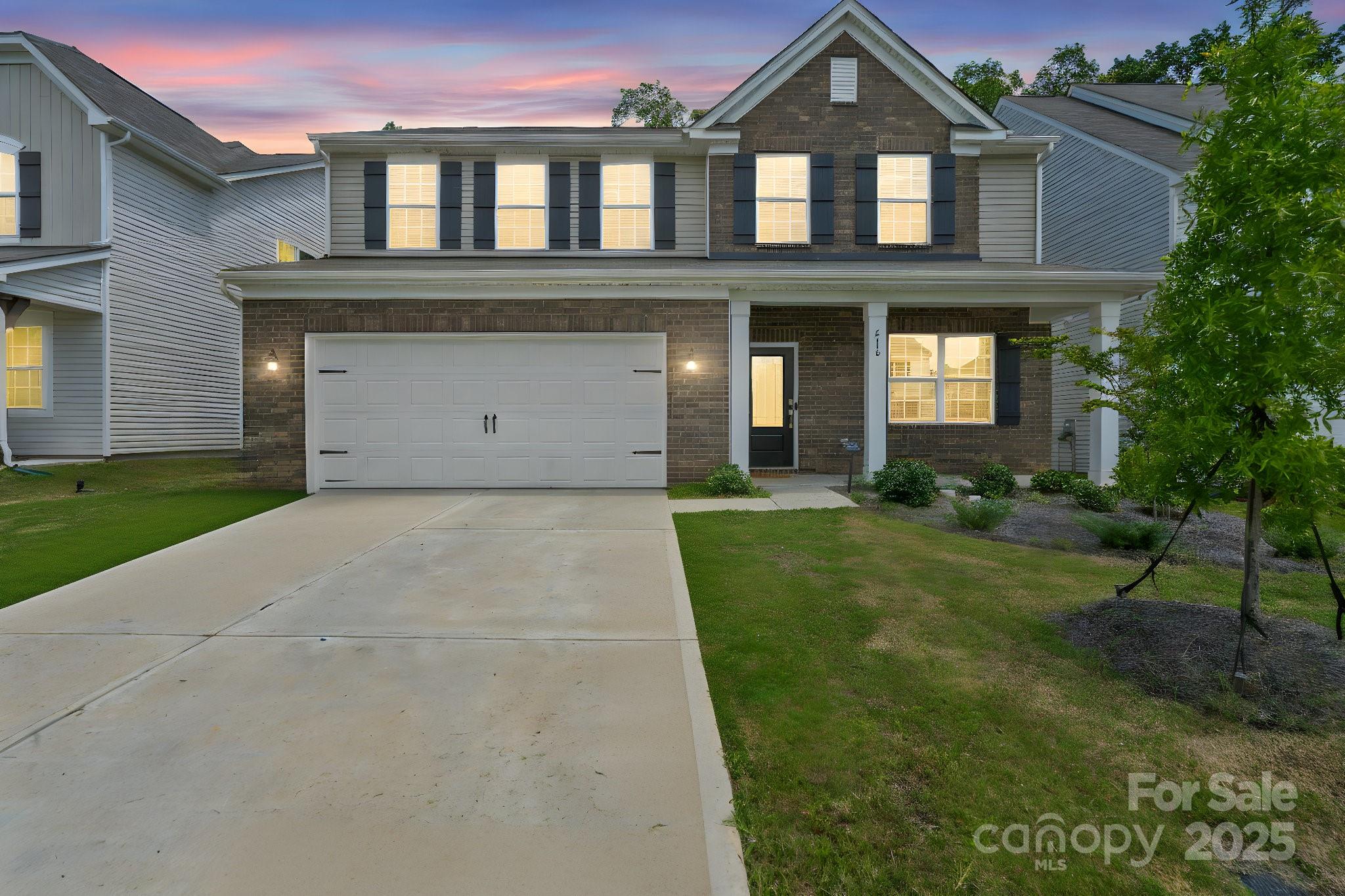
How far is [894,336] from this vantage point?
39.8 ft

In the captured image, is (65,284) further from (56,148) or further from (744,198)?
(744,198)

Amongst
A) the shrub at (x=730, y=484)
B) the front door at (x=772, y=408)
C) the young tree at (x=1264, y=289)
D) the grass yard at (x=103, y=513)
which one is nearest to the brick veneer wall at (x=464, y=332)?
the shrub at (x=730, y=484)

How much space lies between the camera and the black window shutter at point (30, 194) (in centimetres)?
1245

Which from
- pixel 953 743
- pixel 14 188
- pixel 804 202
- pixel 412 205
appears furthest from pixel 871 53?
pixel 14 188

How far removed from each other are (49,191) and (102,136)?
155 cm

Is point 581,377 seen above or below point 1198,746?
above

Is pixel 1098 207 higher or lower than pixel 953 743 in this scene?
higher

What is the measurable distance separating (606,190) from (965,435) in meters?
8.36

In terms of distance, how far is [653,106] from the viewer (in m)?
26.7

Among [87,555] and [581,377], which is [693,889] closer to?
[87,555]

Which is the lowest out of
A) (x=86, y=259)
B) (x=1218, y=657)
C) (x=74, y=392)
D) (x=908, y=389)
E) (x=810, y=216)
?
(x=1218, y=657)

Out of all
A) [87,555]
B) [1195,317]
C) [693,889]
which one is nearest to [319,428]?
[87,555]

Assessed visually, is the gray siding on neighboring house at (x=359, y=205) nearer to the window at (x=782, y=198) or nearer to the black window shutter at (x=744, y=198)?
the black window shutter at (x=744, y=198)

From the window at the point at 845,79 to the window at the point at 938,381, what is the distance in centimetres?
463
